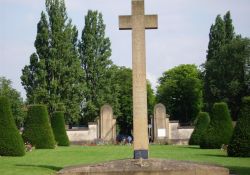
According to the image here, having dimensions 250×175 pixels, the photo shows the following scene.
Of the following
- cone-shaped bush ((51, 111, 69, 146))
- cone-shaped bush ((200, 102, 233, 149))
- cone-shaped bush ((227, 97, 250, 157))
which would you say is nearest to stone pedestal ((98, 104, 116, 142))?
cone-shaped bush ((51, 111, 69, 146))

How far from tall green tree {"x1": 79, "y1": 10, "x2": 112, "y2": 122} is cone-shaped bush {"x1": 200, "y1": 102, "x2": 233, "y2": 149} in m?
26.4

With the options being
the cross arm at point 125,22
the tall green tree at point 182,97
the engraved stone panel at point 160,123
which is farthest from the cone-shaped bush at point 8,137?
the tall green tree at point 182,97

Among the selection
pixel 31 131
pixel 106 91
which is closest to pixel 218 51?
pixel 106 91

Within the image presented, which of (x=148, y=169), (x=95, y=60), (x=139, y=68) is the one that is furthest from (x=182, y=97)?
(x=148, y=169)

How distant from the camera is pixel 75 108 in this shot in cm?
5116

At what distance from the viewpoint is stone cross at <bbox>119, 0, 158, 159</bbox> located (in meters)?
13.9

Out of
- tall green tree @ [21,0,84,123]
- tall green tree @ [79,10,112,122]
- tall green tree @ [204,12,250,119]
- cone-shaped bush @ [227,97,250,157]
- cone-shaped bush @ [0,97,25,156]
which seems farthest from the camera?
tall green tree @ [204,12,250,119]

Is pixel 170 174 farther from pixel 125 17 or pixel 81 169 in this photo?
pixel 125 17

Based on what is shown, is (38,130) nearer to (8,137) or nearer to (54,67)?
(8,137)

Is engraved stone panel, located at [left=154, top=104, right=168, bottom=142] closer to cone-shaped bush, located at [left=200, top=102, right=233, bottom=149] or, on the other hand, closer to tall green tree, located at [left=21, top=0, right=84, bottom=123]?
tall green tree, located at [left=21, top=0, right=84, bottom=123]

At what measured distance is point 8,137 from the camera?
24.9 meters

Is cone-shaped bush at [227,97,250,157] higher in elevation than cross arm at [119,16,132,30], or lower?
lower

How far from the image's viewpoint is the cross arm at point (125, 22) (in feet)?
47.8

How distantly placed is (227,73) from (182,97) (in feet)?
58.4
